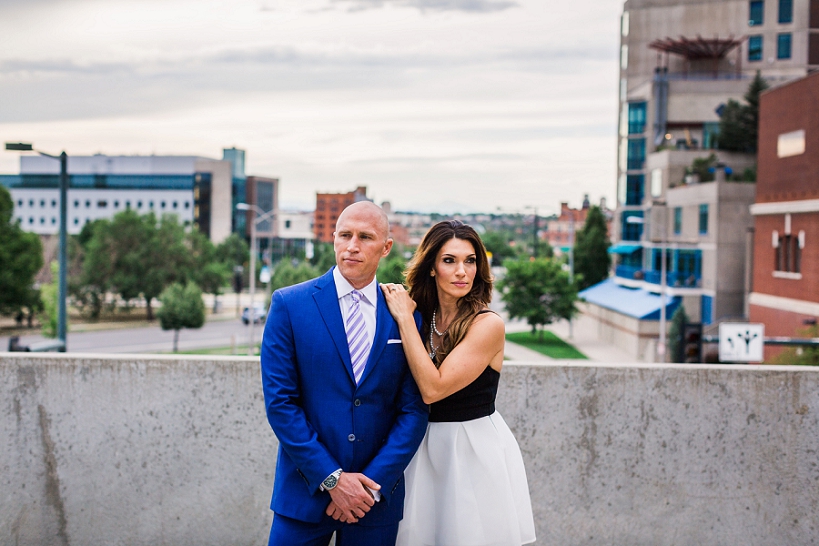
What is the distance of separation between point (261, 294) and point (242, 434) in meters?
111

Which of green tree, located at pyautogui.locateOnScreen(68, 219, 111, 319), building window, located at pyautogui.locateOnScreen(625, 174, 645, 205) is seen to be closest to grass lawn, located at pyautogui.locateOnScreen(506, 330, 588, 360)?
building window, located at pyautogui.locateOnScreen(625, 174, 645, 205)

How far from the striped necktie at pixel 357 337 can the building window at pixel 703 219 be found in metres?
50.8

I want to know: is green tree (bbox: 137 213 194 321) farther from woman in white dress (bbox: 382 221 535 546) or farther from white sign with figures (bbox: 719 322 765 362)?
woman in white dress (bbox: 382 221 535 546)

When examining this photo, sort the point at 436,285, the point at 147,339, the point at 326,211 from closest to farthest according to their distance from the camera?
1. the point at 436,285
2. the point at 147,339
3. the point at 326,211

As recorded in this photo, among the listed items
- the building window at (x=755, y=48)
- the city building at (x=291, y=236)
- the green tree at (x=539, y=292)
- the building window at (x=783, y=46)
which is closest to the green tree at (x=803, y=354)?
the green tree at (x=539, y=292)

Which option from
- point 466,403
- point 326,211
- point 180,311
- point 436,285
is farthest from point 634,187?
point 326,211

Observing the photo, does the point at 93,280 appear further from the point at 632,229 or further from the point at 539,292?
the point at 632,229

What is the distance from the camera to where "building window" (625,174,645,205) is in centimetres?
7025

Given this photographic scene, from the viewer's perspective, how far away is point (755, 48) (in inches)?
2785

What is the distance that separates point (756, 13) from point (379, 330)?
77299mm

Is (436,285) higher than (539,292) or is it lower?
higher

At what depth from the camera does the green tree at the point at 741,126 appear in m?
57.3

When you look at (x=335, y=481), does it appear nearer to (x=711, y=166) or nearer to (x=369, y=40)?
(x=711, y=166)

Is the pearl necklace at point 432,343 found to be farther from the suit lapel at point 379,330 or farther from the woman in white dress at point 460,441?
the suit lapel at point 379,330
